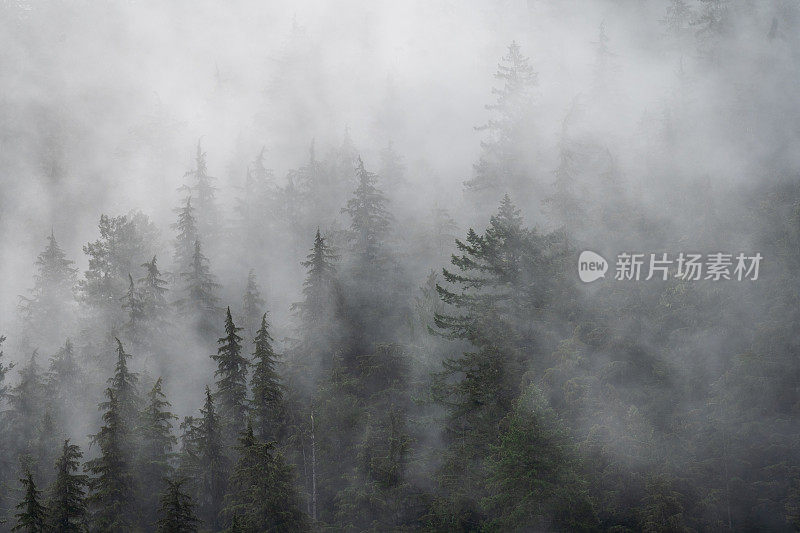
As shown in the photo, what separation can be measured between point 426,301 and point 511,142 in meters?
25.5

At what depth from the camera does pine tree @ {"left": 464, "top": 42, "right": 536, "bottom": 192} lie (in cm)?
4897

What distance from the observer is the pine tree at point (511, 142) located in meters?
49.0

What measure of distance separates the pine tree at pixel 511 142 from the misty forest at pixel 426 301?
0.31m

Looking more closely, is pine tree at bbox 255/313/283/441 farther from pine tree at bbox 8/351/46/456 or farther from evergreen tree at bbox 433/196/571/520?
pine tree at bbox 8/351/46/456

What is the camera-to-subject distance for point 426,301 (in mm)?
30219

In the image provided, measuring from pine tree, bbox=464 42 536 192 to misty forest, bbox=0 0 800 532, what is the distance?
0.31 metres

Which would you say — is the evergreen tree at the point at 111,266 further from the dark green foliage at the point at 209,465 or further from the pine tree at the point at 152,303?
the dark green foliage at the point at 209,465

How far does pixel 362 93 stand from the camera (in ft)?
285

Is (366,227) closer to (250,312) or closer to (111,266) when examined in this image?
(250,312)

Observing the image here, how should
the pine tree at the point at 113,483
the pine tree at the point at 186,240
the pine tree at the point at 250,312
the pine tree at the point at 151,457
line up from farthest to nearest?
the pine tree at the point at 186,240 < the pine tree at the point at 250,312 < the pine tree at the point at 151,457 < the pine tree at the point at 113,483

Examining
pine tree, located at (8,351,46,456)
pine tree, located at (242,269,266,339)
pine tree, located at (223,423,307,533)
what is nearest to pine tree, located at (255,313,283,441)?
pine tree, located at (223,423,307,533)

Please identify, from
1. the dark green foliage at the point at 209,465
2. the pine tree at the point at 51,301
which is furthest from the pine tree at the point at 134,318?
the dark green foliage at the point at 209,465

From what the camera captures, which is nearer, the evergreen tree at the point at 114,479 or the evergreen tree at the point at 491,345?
the evergreen tree at the point at 491,345

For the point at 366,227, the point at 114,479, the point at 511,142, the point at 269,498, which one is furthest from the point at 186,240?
the point at 269,498
